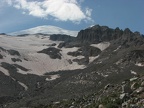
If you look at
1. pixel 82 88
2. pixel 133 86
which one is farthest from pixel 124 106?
pixel 82 88

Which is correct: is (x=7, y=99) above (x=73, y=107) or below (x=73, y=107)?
below

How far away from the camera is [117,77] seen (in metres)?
192

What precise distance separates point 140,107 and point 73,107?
23.1 meters

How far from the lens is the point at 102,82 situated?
188750 mm

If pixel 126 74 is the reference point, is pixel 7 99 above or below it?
below

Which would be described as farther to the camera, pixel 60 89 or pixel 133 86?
pixel 60 89

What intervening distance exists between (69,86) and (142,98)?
160136mm

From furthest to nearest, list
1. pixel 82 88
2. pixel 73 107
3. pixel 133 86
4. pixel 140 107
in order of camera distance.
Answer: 1. pixel 82 88
2. pixel 73 107
3. pixel 133 86
4. pixel 140 107

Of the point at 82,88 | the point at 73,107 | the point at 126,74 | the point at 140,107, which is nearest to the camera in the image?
the point at 140,107

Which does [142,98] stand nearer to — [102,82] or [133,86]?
[133,86]

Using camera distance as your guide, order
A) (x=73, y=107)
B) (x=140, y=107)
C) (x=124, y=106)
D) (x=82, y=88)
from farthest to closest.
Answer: (x=82, y=88), (x=73, y=107), (x=124, y=106), (x=140, y=107)

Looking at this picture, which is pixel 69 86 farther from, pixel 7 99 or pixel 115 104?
pixel 115 104

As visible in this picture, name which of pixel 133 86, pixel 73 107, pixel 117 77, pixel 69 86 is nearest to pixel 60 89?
pixel 69 86

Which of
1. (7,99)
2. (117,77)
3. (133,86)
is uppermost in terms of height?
(133,86)
